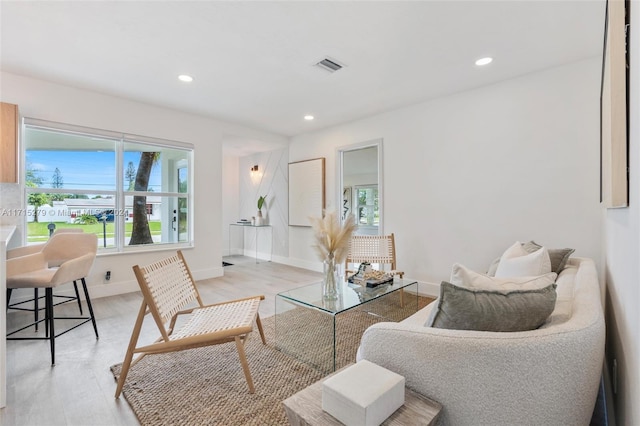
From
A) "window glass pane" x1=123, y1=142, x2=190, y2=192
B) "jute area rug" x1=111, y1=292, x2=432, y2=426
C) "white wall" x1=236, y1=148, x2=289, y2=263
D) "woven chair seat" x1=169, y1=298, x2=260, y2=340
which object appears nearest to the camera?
"jute area rug" x1=111, y1=292, x2=432, y2=426

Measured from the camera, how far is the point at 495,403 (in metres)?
0.90

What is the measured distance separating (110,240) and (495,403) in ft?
14.7

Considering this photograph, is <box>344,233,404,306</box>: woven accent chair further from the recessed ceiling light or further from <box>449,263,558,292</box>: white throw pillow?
<box>449,263,558,292</box>: white throw pillow

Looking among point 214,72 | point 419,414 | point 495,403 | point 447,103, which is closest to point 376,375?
point 419,414

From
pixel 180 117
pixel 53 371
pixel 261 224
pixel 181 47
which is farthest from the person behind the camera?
pixel 261 224

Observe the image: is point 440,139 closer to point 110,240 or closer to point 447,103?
Result: point 447,103

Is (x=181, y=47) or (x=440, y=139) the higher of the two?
(x=181, y=47)

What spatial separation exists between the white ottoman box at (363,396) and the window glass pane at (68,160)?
4144 mm

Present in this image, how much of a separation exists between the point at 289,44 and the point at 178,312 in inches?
93.3

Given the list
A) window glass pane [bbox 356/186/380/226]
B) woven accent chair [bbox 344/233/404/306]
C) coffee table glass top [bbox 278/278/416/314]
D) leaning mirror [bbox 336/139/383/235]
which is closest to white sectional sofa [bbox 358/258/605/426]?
coffee table glass top [bbox 278/278/416/314]

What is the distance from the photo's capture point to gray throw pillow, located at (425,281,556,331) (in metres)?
1.04

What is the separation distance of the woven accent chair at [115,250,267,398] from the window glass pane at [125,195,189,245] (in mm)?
2333

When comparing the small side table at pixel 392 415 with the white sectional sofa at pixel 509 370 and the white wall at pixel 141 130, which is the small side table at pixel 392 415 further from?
the white wall at pixel 141 130

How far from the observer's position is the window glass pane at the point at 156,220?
405cm
